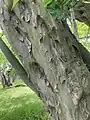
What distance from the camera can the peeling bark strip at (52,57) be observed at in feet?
7.02

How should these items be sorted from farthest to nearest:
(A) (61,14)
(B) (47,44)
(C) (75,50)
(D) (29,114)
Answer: (D) (29,114) → (C) (75,50) → (B) (47,44) → (A) (61,14)

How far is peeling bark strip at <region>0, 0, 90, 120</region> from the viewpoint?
2.14 m

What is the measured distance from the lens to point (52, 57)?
2.18 metres

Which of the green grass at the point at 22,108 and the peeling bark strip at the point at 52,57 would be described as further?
the green grass at the point at 22,108

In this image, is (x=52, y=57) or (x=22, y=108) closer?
(x=52, y=57)

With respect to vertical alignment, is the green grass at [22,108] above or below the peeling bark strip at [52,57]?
below

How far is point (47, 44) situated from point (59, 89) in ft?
1.26

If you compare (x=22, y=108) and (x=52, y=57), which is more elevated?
(x=52, y=57)

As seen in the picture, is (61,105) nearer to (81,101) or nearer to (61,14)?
(81,101)

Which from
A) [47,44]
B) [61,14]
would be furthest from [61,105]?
[61,14]

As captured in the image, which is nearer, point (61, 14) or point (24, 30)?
point (61, 14)

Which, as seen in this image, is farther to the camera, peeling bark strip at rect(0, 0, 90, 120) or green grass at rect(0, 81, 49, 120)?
green grass at rect(0, 81, 49, 120)

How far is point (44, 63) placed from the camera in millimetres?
2209

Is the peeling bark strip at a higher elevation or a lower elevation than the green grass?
higher
